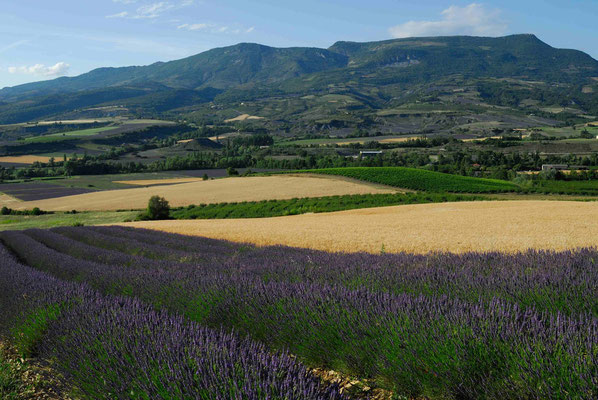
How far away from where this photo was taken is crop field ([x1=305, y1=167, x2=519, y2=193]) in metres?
48.3

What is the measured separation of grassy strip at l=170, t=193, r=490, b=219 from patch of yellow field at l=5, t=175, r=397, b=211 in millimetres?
4218

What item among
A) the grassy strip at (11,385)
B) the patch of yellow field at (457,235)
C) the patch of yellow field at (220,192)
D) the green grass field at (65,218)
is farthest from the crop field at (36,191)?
the grassy strip at (11,385)

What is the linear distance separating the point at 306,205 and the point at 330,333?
37.3m

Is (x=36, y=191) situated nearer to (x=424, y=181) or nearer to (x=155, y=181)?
(x=155, y=181)

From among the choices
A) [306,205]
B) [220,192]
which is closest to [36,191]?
[220,192]

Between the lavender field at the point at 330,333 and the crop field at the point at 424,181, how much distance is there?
4382 centimetres

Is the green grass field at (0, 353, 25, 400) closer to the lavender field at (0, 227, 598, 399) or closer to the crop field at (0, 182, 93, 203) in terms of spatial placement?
the lavender field at (0, 227, 598, 399)

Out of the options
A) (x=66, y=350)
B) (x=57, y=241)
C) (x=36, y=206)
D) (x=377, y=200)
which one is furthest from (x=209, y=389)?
(x=36, y=206)

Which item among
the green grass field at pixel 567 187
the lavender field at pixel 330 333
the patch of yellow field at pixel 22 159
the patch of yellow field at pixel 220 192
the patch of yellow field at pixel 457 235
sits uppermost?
the lavender field at pixel 330 333

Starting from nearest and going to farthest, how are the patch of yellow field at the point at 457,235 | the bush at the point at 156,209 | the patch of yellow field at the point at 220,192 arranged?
1. the patch of yellow field at the point at 457,235
2. the bush at the point at 156,209
3. the patch of yellow field at the point at 220,192

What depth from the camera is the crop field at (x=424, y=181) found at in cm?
4829

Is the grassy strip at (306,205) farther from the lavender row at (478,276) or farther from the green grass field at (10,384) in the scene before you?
the green grass field at (10,384)

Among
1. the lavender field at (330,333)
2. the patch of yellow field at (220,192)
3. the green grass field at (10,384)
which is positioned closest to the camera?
the lavender field at (330,333)

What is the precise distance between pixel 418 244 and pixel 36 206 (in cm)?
5231
